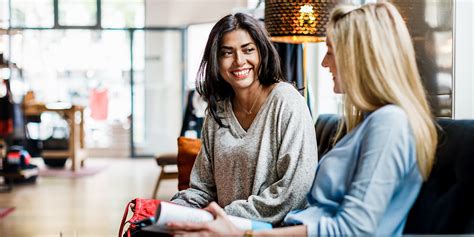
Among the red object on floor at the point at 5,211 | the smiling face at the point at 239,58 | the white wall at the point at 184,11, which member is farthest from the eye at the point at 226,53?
the white wall at the point at 184,11

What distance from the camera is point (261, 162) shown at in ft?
6.75

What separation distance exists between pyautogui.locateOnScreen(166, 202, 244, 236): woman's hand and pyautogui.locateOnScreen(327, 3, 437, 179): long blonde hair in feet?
1.35

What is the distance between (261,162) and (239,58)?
0.37 metres

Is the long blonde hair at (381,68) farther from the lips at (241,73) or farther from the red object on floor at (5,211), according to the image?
the red object on floor at (5,211)

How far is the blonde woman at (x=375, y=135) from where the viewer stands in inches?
56.9

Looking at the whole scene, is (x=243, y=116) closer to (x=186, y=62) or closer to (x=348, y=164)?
(x=348, y=164)

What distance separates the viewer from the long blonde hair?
147 cm

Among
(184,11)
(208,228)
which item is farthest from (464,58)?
(184,11)

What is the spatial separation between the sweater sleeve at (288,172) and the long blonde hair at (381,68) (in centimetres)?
48

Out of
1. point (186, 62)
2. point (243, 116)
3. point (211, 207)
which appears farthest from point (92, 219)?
point (186, 62)

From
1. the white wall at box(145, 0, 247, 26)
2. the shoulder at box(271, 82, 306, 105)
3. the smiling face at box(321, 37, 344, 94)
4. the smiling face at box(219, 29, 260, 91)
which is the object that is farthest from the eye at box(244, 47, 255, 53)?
the white wall at box(145, 0, 247, 26)

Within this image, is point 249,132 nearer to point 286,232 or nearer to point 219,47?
point 219,47

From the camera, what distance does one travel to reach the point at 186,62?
11297 millimetres

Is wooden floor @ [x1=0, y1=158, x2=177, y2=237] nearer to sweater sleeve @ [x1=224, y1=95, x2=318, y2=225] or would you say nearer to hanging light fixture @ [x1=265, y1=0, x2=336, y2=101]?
hanging light fixture @ [x1=265, y1=0, x2=336, y2=101]
